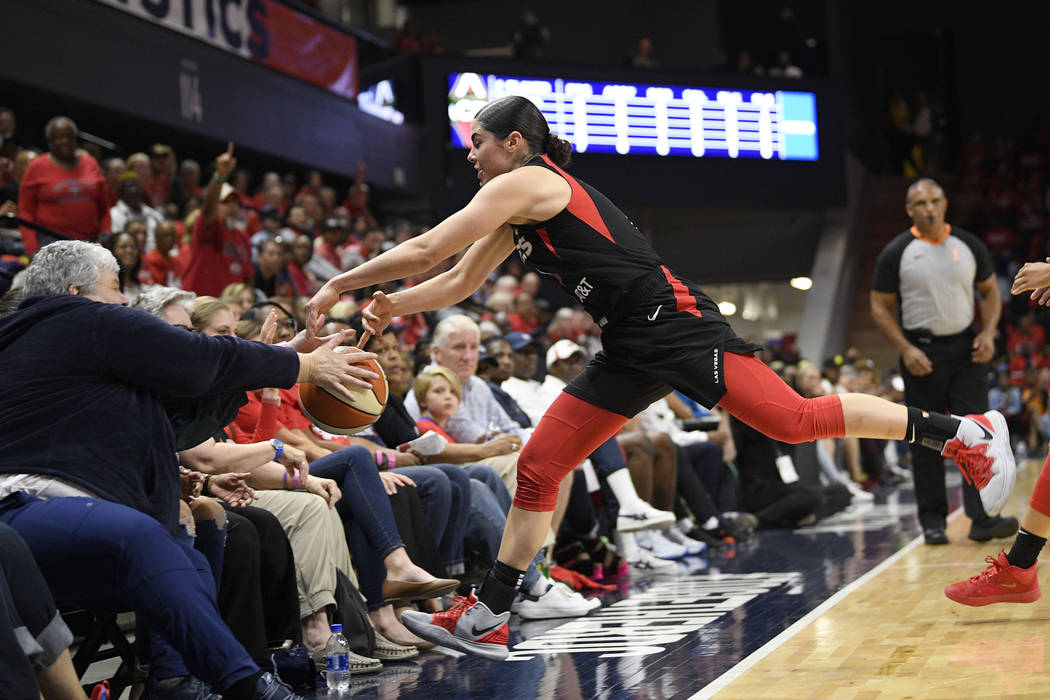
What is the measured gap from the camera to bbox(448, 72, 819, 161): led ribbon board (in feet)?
50.0

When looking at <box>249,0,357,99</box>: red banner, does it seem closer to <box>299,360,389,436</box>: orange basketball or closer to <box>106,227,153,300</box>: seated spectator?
<box>106,227,153,300</box>: seated spectator

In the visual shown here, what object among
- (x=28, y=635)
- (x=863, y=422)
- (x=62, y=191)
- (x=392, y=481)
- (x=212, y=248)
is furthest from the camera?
(x=212, y=248)

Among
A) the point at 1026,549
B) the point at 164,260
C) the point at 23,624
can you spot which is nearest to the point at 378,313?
the point at 23,624

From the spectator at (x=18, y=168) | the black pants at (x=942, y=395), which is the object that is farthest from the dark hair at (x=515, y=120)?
the spectator at (x=18, y=168)

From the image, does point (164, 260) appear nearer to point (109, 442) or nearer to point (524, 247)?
point (524, 247)

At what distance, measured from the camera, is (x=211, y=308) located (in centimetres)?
384

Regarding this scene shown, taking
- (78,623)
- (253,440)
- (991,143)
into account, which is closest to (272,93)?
(253,440)

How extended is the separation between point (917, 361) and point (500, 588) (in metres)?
3.37

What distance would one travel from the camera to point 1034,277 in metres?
3.83

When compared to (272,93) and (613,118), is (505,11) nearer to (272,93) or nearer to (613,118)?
(613,118)

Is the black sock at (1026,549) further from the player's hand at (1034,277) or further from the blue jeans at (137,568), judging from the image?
Result: the blue jeans at (137,568)

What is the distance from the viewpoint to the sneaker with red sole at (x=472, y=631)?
11.5 feet

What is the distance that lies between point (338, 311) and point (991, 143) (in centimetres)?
2001

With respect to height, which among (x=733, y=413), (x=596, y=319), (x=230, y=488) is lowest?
(x=230, y=488)
